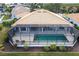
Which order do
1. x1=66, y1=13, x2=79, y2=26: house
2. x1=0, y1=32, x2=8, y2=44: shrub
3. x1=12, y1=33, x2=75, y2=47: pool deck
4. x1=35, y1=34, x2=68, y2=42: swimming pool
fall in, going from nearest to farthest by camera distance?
x1=12, y1=33, x2=75, y2=47: pool deck
x1=35, y1=34, x2=68, y2=42: swimming pool
x1=0, y1=32, x2=8, y2=44: shrub
x1=66, y1=13, x2=79, y2=26: house

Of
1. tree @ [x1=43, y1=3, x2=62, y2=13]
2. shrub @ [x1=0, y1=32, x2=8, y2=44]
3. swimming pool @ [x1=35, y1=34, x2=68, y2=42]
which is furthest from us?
shrub @ [x1=0, y1=32, x2=8, y2=44]

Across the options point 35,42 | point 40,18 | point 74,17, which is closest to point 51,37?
point 35,42

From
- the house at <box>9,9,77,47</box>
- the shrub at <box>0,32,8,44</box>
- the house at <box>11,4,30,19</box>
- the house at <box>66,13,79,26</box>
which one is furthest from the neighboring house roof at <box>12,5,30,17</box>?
the house at <box>66,13,79,26</box>

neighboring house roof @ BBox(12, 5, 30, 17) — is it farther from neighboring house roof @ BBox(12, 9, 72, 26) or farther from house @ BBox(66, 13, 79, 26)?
house @ BBox(66, 13, 79, 26)

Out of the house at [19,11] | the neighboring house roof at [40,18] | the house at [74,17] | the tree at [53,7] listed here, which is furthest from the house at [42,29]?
the house at [74,17]

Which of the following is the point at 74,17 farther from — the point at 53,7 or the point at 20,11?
the point at 20,11

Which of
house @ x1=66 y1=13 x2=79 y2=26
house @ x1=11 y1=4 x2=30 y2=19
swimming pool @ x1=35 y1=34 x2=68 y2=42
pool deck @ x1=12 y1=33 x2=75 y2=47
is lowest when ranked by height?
pool deck @ x1=12 y1=33 x2=75 y2=47

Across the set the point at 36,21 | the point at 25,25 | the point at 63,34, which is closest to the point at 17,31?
the point at 25,25

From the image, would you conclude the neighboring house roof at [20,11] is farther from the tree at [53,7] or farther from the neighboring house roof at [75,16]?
the neighboring house roof at [75,16]
